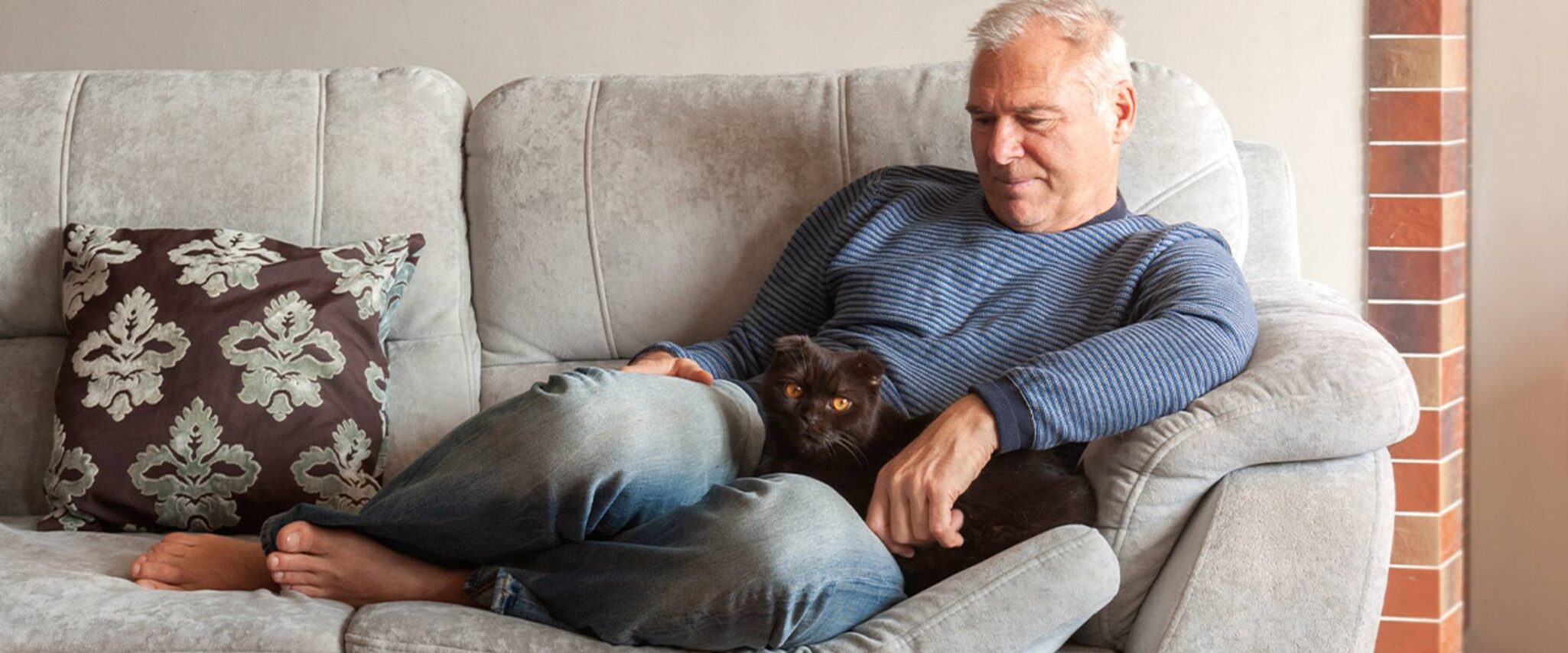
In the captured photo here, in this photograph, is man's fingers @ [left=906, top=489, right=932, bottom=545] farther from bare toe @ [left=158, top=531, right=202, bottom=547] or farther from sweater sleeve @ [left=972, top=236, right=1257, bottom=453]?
bare toe @ [left=158, top=531, right=202, bottom=547]

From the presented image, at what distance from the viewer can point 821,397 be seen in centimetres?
145

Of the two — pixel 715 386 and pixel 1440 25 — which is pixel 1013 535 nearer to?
pixel 715 386

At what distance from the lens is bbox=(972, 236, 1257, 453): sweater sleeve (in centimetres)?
136

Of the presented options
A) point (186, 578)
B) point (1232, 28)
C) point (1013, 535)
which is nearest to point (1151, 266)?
point (1013, 535)

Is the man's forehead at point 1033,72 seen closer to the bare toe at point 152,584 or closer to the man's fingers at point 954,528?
the man's fingers at point 954,528

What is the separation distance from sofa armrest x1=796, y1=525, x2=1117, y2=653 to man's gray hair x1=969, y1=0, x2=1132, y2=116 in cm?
65

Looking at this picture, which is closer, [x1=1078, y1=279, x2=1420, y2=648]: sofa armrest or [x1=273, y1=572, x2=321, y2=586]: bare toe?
[x1=1078, y1=279, x2=1420, y2=648]: sofa armrest

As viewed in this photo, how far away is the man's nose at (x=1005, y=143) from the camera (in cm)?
167

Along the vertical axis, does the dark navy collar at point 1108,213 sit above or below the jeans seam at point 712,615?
above

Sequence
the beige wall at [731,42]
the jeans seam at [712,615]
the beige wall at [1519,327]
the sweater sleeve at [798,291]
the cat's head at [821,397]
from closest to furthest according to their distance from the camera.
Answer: the jeans seam at [712,615] → the cat's head at [821,397] → the sweater sleeve at [798,291] → the beige wall at [1519,327] → the beige wall at [731,42]

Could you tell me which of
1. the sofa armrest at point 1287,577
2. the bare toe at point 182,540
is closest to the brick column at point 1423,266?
the sofa armrest at point 1287,577

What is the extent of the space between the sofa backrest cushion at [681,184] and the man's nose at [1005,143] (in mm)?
260

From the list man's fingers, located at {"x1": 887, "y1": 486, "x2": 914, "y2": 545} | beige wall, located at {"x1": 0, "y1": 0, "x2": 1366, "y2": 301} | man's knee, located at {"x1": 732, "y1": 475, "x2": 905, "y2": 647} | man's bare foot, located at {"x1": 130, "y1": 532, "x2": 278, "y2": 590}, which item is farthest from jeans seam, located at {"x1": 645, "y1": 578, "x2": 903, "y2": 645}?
beige wall, located at {"x1": 0, "y1": 0, "x2": 1366, "y2": 301}

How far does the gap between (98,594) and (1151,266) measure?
121 centimetres
